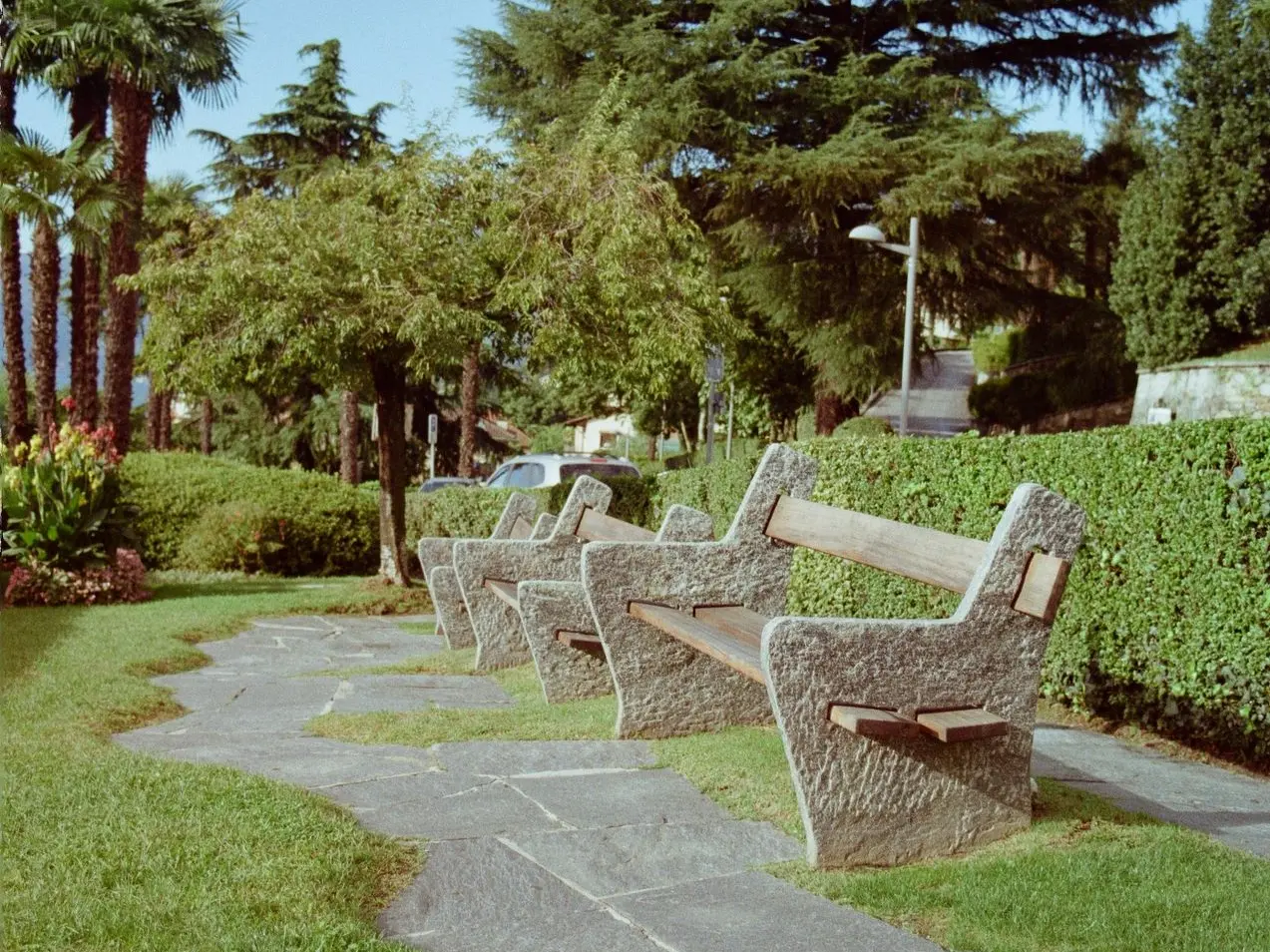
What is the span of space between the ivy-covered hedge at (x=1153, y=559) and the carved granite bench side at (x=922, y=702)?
217cm

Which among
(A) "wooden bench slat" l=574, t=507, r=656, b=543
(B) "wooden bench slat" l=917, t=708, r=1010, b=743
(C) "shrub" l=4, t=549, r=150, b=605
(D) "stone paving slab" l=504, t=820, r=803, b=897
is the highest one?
(A) "wooden bench slat" l=574, t=507, r=656, b=543

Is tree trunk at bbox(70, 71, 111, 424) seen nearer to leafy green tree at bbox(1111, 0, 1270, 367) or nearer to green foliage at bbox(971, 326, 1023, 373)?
leafy green tree at bbox(1111, 0, 1270, 367)

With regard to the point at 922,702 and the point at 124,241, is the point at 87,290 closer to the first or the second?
the point at 124,241

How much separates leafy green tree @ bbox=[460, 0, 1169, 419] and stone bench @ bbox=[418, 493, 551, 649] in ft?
36.8

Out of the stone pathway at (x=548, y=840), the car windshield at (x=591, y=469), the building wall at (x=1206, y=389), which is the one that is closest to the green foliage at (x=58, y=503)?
the stone pathway at (x=548, y=840)

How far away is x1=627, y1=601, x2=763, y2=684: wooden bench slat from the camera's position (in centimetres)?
418

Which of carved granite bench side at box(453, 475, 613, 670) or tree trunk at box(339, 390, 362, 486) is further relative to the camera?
tree trunk at box(339, 390, 362, 486)

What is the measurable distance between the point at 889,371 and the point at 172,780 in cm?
1928

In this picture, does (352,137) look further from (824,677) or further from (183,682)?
(824,677)

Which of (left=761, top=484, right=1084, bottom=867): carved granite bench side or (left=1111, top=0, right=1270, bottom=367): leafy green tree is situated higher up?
(left=1111, top=0, right=1270, bottom=367): leafy green tree

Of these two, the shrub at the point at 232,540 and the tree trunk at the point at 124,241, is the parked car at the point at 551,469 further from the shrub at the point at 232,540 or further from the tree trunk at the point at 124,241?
the tree trunk at the point at 124,241

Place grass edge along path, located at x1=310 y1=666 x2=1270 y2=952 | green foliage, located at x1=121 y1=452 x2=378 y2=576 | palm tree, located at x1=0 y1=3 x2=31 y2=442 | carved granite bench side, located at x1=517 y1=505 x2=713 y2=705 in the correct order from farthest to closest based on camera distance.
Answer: palm tree, located at x1=0 y1=3 x2=31 y2=442
green foliage, located at x1=121 y1=452 x2=378 y2=576
carved granite bench side, located at x1=517 y1=505 x2=713 y2=705
grass edge along path, located at x1=310 y1=666 x2=1270 y2=952

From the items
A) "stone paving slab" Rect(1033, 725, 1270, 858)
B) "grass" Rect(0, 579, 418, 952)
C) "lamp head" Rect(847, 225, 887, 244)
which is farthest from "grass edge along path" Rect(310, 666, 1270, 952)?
"lamp head" Rect(847, 225, 887, 244)

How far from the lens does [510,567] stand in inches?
312
